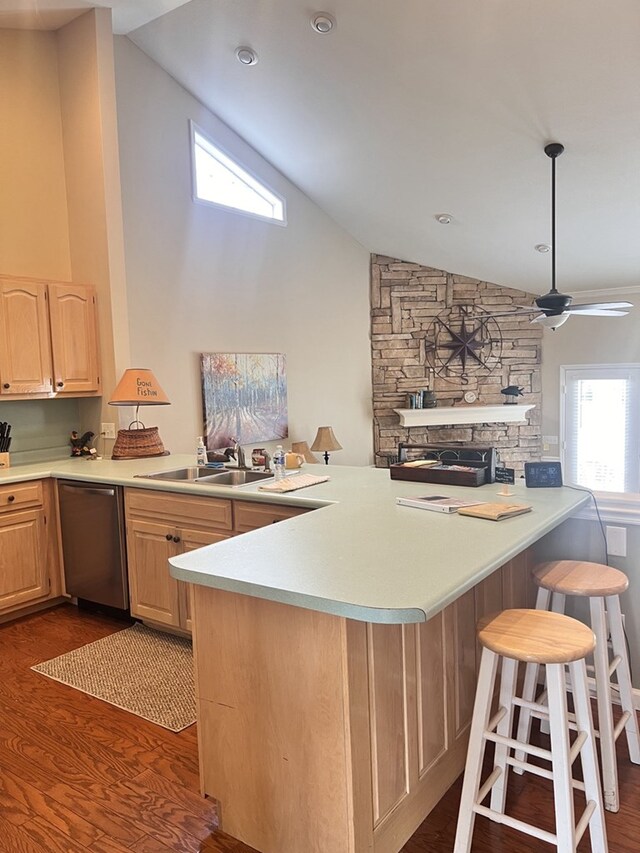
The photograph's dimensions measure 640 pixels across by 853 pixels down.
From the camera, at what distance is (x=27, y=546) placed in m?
3.58

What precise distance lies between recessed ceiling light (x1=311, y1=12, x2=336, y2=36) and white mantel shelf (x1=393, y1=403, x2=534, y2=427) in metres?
4.03

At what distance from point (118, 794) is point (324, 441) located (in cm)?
414

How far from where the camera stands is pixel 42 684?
2.80 meters

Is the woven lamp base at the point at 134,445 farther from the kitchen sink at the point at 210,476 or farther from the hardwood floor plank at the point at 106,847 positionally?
the hardwood floor plank at the point at 106,847

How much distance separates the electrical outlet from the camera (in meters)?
2.41

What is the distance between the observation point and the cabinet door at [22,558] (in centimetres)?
347

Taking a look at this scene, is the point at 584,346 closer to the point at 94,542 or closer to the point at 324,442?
the point at 324,442

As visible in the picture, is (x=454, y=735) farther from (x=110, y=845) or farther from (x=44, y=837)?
(x=44, y=837)

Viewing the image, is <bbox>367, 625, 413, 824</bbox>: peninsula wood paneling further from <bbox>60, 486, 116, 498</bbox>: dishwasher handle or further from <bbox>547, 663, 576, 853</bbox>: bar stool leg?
<bbox>60, 486, 116, 498</bbox>: dishwasher handle

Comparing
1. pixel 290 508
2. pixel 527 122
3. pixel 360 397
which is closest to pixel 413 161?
pixel 527 122

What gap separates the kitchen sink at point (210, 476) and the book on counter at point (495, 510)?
134 cm

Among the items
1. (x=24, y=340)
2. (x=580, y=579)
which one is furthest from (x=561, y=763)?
(x=24, y=340)

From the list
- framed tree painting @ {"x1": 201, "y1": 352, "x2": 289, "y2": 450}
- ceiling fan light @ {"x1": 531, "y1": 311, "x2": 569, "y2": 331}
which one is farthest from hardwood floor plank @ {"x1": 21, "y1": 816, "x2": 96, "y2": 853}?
ceiling fan light @ {"x1": 531, "y1": 311, "x2": 569, "y2": 331}

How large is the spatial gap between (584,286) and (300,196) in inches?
134
